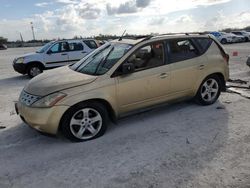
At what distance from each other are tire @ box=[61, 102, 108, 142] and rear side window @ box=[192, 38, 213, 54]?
267cm

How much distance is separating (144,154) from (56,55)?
957 centimetres

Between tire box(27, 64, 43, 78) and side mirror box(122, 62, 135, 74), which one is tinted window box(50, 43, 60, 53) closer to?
tire box(27, 64, 43, 78)

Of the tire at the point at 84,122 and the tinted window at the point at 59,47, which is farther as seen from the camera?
the tinted window at the point at 59,47

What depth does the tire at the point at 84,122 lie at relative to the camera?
4582 mm

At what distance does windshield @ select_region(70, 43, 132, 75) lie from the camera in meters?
5.09

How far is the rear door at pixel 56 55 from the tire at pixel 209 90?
26.5 feet

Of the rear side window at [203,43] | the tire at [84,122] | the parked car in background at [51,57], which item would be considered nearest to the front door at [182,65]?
the rear side window at [203,43]

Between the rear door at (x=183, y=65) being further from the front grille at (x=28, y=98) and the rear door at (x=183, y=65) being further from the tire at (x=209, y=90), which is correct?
the front grille at (x=28, y=98)

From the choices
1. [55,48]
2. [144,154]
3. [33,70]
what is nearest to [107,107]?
[144,154]

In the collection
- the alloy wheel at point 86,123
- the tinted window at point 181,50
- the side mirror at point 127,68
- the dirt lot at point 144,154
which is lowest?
the dirt lot at point 144,154

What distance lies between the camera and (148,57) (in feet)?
17.7

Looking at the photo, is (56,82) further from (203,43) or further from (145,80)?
(203,43)

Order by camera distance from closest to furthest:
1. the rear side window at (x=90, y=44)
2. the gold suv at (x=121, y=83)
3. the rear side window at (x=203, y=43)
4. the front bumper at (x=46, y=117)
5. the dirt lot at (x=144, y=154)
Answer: the dirt lot at (x=144, y=154) < the front bumper at (x=46, y=117) < the gold suv at (x=121, y=83) < the rear side window at (x=203, y=43) < the rear side window at (x=90, y=44)

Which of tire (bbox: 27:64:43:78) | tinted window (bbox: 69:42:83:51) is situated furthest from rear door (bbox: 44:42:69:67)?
tire (bbox: 27:64:43:78)
